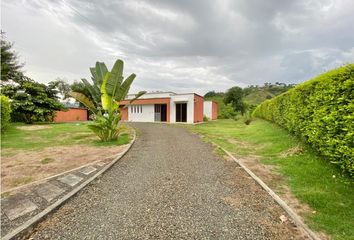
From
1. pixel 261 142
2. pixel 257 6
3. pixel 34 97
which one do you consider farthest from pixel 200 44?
pixel 34 97

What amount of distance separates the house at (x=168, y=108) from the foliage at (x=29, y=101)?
8.47 m

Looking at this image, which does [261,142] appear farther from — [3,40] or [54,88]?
[3,40]

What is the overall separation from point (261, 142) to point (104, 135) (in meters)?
7.83

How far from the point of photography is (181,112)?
2633cm

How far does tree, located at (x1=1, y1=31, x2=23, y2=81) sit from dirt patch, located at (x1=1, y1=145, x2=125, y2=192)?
19777 mm

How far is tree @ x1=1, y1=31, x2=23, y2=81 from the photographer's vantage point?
23.0 metres

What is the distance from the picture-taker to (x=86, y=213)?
3.42 m

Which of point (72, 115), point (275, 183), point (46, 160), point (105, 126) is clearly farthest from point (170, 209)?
point (72, 115)

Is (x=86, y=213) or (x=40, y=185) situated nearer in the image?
(x=86, y=213)

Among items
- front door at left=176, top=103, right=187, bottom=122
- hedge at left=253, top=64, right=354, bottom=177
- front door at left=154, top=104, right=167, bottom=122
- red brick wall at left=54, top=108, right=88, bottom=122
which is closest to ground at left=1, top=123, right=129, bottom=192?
hedge at left=253, top=64, right=354, bottom=177

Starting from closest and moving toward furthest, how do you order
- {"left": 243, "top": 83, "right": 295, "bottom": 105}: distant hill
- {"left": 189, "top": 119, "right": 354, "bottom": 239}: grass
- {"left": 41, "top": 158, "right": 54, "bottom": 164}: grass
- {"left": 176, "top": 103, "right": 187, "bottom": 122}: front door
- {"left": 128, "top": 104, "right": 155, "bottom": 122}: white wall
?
{"left": 189, "top": 119, "right": 354, "bottom": 239}: grass → {"left": 41, "top": 158, "right": 54, "bottom": 164}: grass → {"left": 176, "top": 103, "right": 187, "bottom": 122}: front door → {"left": 128, "top": 104, "right": 155, "bottom": 122}: white wall → {"left": 243, "top": 83, "right": 295, "bottom": 105}: distant hill

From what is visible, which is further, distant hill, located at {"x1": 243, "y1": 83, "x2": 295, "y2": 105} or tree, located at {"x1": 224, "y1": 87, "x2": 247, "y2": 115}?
distant hill, located at {"x1": 243, "y1": 83, "x2": 295, "y2": 105}

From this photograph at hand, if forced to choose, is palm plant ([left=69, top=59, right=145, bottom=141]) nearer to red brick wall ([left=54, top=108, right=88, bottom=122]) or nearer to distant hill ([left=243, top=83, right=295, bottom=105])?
red brick wall ([left=54, top=108, right=88, bottom=122])

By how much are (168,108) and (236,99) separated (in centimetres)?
2242
